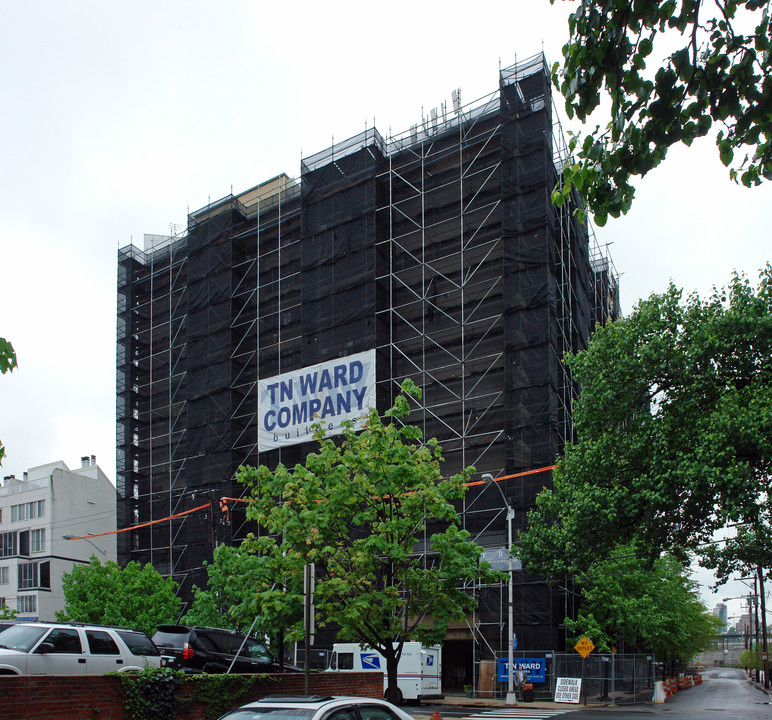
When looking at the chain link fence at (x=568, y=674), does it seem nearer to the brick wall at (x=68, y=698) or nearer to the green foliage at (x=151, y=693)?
the brick wall at (x=68, y=698)

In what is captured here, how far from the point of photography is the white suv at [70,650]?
44.1 feet

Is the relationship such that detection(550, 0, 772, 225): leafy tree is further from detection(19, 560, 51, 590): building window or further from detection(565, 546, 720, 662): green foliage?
detection(19, 560, 51, 590): building window

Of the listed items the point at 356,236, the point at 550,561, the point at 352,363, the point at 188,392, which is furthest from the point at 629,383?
the point at 188,392

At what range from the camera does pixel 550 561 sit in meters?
28.2


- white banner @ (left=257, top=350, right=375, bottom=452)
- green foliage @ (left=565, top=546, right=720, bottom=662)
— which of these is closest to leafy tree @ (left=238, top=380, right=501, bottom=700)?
green foliage @ (left=565, top=546, right=720, bottom=662)

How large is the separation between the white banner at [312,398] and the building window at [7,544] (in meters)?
38.8

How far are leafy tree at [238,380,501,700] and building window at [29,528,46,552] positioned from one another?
58.5m

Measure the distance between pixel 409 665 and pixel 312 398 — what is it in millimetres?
16258

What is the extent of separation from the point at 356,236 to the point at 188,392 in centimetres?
1486

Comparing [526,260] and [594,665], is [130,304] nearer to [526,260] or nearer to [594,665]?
[526,260]

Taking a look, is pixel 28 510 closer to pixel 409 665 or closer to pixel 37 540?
pixel 37 540

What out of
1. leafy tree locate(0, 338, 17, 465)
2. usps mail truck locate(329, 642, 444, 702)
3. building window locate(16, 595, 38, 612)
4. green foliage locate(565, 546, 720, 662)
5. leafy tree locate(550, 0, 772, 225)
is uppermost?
leafy tree locate(550, 0, 772, 225)

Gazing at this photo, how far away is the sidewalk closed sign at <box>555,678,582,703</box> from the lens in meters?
31.5

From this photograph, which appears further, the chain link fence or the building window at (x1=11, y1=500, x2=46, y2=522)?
the building window at (x1=11, y1=500, x2=46, y2=522)
